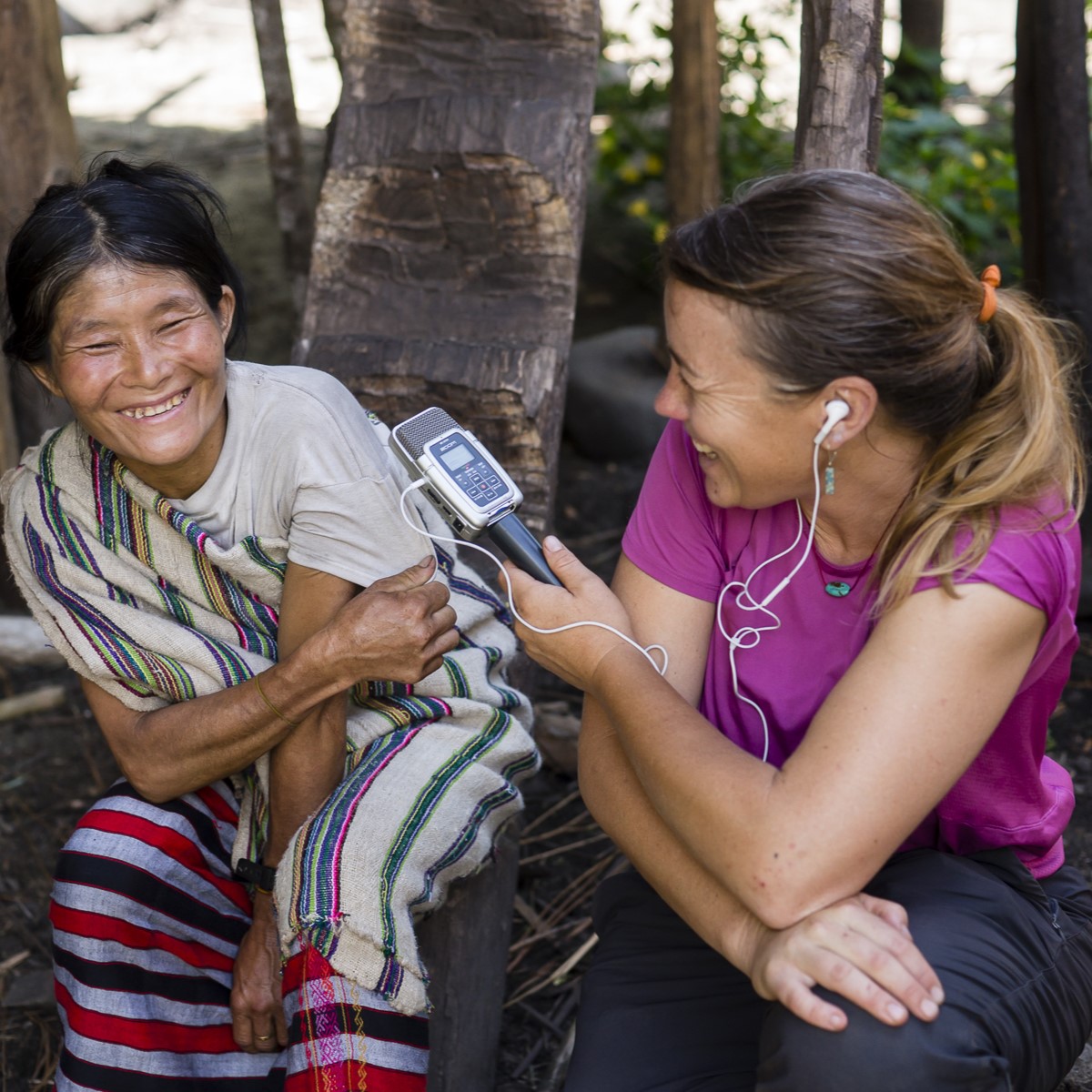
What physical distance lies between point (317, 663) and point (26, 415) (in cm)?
231

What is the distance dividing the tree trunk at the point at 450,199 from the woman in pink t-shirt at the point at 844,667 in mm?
1008

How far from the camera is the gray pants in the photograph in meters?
1.47

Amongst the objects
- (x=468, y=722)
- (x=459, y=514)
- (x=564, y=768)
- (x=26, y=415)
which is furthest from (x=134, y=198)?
(x=26, y=415)

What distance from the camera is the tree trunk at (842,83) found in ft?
7.28

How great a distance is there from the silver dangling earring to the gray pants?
536 millimetres

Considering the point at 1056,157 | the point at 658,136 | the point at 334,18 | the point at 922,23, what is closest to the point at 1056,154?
the point at 1056,157

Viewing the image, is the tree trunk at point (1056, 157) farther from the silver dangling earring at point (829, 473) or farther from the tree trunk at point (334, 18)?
the tree trunk at point (334, 18)

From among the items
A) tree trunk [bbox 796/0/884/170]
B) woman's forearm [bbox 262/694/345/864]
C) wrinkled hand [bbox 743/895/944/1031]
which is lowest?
woman's forearm [bbox 262/694/345/864]

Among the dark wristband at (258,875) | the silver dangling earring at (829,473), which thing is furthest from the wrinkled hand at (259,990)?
the silver dangling earring at (829,473)

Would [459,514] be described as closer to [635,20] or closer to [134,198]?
[134,198]

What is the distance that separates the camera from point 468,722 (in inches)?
87.2

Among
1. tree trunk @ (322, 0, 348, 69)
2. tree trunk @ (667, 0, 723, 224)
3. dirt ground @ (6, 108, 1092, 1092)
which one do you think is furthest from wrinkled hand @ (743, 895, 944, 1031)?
tree trunk @ (667, 0, 723, 224)

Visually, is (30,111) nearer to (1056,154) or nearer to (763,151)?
(1056,154)

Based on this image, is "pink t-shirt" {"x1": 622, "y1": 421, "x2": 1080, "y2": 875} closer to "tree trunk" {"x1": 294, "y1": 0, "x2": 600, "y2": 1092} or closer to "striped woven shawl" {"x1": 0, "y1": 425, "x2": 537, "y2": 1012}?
"striped woven shawl" {"x1": 0, "y1": 425, "x2": 537, "y2": 1012}
